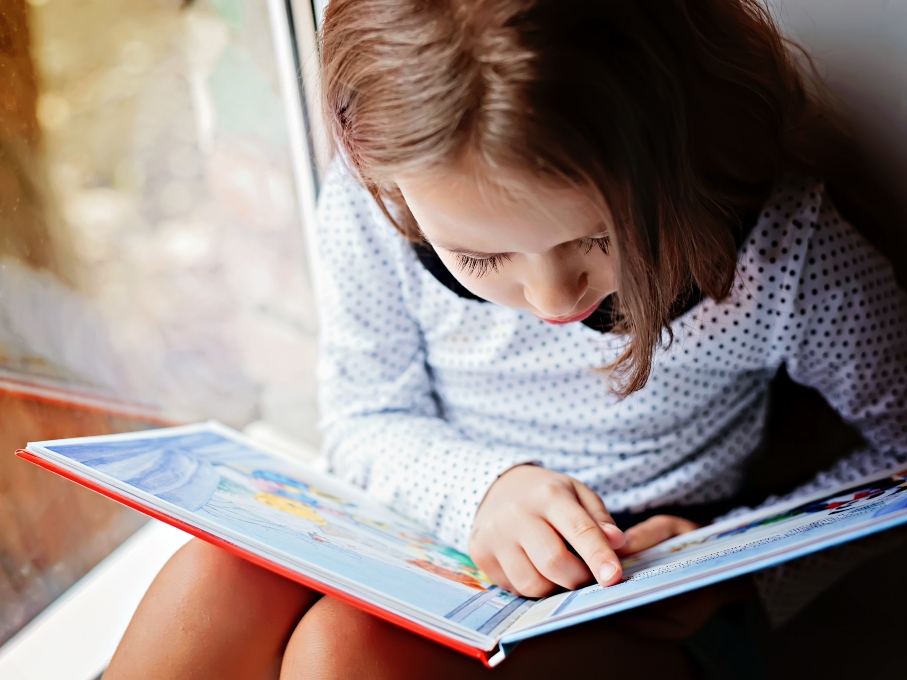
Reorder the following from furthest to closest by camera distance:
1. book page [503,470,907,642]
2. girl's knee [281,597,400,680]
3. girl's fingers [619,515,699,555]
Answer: girl's fingers [619,515,699,555] → girl's knee [281,597,400,680] → book page [503,470,907,642]

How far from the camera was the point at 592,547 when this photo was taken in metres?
0.54

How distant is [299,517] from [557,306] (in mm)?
244

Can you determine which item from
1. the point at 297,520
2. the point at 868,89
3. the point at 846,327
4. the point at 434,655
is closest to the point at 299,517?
the point at 297,520

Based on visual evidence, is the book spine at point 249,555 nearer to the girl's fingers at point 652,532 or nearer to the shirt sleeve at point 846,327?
the girl's fingers at point 652,532

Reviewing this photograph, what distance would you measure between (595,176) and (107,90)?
0.58m

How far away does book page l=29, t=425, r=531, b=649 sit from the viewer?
18.1 inches

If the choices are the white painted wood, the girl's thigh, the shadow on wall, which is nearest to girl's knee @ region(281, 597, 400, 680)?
the girl's thigh

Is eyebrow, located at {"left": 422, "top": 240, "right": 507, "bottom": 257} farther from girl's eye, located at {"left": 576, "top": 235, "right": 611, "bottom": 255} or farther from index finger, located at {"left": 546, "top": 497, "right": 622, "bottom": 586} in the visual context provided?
index finger, located at {"left": 546, "top": 497, "right": 622, "bottom": 586}

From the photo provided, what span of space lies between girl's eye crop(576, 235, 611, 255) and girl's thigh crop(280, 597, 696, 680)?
275 millimetres

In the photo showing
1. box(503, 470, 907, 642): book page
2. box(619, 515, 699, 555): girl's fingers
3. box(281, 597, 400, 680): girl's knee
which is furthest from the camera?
box(619, 515, 699, 555): girl's fingers

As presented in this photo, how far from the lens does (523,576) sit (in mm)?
574

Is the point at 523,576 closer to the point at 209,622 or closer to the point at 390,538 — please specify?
the point at 390,538

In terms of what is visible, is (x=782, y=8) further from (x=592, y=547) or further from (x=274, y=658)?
(x=274, y=658)

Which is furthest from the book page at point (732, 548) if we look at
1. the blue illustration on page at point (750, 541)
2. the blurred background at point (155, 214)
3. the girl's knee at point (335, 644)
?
the blurred background at point (155, 214)
